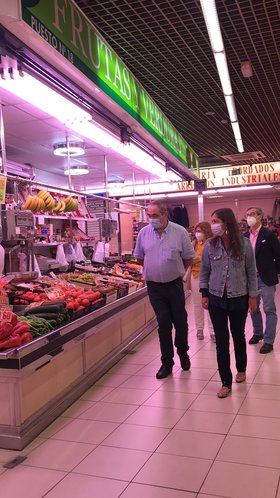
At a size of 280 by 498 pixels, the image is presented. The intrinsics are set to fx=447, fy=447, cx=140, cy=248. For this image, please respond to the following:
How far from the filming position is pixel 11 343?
10.2 feet

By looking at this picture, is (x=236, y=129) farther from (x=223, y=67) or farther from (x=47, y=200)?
(x=47, y=200)

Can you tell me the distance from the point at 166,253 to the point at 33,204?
2.10m

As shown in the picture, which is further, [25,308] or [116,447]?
[25,308]

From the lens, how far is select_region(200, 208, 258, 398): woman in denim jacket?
12.5 ft

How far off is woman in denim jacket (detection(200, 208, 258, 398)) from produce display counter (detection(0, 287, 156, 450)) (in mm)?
1199

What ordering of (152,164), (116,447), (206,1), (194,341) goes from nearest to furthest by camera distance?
1. (116,447)
2. (206,1)
3. (194,341)
4. (152,164)

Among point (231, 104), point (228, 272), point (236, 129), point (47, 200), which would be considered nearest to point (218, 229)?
point (228, 272)

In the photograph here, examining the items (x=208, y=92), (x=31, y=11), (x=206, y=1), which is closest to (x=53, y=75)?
(x=31, y=11)

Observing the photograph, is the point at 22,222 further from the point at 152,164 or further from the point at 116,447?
the point at 152,164

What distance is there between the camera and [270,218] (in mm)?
15898

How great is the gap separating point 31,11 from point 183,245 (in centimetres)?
247

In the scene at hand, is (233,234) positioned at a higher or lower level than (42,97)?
lower

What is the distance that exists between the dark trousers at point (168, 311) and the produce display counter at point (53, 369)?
1.85ft

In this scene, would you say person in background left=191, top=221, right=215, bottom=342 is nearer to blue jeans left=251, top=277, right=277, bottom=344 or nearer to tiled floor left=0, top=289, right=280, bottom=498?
blue jeans left=251, top=277, right=277, bottom=344
